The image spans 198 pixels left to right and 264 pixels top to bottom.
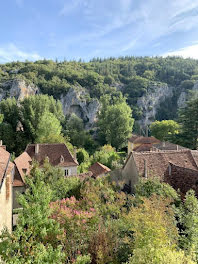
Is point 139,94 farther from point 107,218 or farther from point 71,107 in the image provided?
point 107,218

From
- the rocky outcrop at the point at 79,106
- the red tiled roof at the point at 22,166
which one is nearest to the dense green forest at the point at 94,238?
the red tiled roof at the point at 22,166

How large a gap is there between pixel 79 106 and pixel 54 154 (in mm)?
53857

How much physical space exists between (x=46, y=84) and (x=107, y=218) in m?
77.4

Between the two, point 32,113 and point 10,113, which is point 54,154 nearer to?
point 32,113

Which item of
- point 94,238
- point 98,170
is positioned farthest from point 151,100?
point 94,238

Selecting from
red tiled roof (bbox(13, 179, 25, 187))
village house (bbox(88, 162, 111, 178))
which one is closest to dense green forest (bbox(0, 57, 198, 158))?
village house (bbox(88, 162, 111, 178))

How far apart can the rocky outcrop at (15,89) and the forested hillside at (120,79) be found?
95.0 inches

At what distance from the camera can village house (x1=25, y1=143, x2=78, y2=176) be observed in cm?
2569

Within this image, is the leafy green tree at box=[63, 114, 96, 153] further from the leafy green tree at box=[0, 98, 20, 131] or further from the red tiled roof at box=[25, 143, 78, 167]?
the red tiled roof at box=[25, 143, 78, 167]

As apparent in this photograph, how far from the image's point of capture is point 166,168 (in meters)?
17.0

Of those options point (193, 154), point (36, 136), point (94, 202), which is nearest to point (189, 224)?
point (94, 202)

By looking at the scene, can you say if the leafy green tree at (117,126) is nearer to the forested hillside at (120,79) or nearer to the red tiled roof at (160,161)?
the forested hillside at (120,79)

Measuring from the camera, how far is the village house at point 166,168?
50.8 feet

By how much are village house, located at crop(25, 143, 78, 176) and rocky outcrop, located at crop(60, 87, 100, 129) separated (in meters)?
48.9
